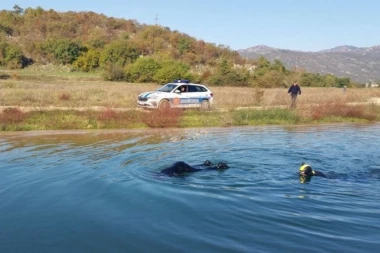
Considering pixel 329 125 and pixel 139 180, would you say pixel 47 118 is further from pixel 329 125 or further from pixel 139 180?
pixel 329 125

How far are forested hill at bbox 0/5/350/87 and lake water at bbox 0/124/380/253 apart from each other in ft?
135

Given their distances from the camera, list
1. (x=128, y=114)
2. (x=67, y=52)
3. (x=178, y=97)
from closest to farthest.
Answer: (x=128, y=114)
(x=178, y=97)
(x=67, y=52)

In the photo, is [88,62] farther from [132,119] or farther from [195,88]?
[132,119]

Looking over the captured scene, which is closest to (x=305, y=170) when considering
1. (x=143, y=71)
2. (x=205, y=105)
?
(x=205, y=105)

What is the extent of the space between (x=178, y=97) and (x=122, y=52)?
45.9 metres

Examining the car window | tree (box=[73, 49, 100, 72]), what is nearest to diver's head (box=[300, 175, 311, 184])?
the car window

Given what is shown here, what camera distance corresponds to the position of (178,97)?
2383 centimetres

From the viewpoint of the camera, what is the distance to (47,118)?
734 inches

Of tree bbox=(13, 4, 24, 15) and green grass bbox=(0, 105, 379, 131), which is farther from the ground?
tree bbox=(13, 4, 24, 15)

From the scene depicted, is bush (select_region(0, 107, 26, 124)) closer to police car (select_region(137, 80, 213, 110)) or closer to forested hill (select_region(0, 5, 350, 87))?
police car (select_region(137, 80, 213, 110))

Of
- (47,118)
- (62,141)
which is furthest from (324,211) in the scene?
(47,118)

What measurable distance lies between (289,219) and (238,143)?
7.97 meters

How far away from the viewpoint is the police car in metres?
23.2

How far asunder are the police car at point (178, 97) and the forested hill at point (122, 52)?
28943 mm
